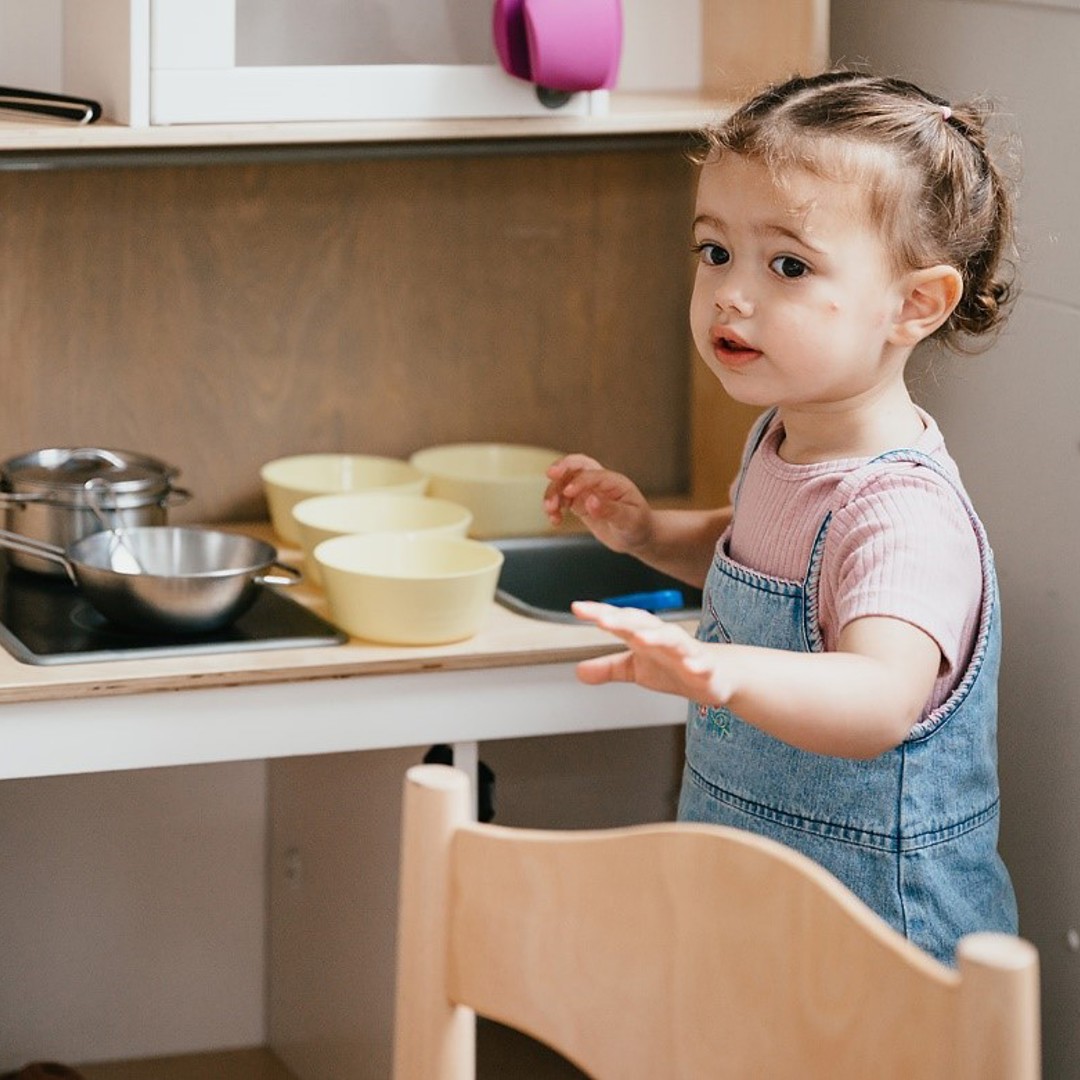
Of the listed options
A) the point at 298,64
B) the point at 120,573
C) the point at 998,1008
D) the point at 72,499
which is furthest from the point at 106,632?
the point at 998,1008

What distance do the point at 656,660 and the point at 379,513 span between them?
2.84ft

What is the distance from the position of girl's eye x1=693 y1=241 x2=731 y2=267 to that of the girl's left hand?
35 cm

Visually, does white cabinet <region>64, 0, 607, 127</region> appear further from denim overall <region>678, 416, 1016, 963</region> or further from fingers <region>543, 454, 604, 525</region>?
denim overall <region>678, 416, 1016, 963</region>

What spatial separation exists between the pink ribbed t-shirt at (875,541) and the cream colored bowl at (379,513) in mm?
479

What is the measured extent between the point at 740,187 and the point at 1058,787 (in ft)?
1.88

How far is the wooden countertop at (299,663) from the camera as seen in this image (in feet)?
5.00

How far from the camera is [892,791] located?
4.39 ft

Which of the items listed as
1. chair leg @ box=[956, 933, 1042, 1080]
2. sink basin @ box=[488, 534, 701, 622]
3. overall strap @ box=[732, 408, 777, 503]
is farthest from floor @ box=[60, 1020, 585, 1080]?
chair leg @ box=[956, 933, 1042, 1080]

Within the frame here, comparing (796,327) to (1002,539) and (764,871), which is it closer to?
(1002,539)

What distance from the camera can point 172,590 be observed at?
160 cm

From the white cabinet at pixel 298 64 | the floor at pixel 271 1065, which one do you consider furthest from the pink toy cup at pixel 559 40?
the floor at pixel 271 1065

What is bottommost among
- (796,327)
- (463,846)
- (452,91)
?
(463,846)

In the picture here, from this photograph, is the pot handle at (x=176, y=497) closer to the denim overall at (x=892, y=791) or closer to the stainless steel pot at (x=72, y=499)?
the stainless steel pot at (x=72, y=499)

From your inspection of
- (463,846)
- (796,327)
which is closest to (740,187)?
(796,327)
